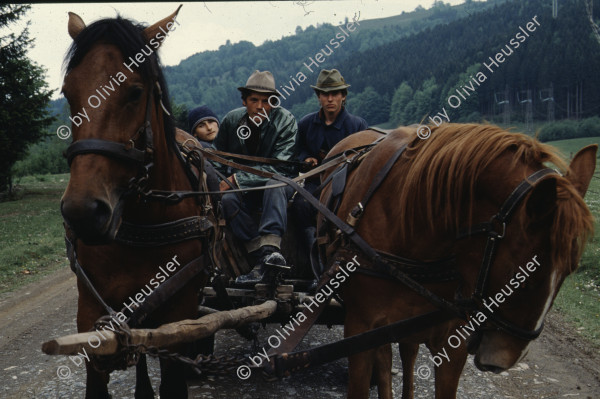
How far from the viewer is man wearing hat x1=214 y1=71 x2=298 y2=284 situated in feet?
14.0

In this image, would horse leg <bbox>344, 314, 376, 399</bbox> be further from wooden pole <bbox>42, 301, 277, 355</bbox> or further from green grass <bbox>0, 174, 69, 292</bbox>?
green grass <bbox>0, 174, 69, 292</bbox>

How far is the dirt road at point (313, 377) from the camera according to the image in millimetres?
4695

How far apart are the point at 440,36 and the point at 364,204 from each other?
104 metres

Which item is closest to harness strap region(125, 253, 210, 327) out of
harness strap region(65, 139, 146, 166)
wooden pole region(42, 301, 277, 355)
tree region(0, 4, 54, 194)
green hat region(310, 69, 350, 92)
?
wooden pole region(42, 301, 277, 355)

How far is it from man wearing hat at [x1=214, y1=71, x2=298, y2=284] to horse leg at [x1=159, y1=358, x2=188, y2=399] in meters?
1.00

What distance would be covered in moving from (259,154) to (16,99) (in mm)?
19121

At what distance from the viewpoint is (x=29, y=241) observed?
13.2 metres

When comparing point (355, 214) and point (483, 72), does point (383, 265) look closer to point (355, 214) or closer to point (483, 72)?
point (355, 214)

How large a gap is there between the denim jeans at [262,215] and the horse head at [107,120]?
5.49ft

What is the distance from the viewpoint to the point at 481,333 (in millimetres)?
2500

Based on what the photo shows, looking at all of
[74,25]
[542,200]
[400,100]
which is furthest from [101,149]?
[400,100]

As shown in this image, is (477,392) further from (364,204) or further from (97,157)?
(97,157)

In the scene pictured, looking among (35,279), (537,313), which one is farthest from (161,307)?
(35,279)

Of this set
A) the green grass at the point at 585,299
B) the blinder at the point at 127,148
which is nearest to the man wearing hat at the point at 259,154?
the blinder at the point at 127,148
